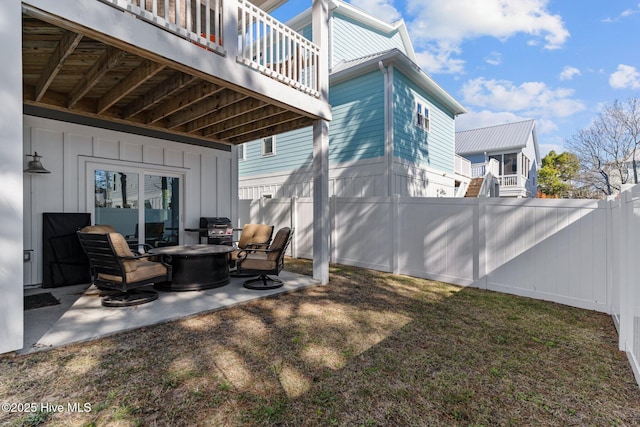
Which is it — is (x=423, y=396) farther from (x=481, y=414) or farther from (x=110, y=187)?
(x=110, y=187)

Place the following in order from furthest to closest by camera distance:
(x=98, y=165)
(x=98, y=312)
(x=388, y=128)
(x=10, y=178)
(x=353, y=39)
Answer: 1. (x=353, y=39)
2. (x=388, y=128)
3. (x=98, y=165)
4. (x=98, y=312)
5. (x=10, y=178)

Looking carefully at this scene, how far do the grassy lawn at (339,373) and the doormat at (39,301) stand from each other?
1.66 metres

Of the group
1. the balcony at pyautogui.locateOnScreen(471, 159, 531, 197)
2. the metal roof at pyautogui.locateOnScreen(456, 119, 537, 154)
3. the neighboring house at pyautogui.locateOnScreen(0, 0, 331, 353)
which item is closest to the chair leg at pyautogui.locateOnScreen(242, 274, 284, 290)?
the neighboring house at pyautogui.locateOnScreen(0, 0, 331, 353)

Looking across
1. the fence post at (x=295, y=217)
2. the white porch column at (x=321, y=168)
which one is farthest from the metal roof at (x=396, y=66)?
the fence post at (x=295, y=217)

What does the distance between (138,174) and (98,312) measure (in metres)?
3.42

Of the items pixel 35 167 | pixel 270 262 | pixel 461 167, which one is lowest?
pixel 270 262

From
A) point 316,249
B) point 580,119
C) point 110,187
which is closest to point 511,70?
point 580,119

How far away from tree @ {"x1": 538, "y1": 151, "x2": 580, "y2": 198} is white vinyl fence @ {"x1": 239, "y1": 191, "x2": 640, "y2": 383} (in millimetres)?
20886

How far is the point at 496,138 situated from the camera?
2064 centimetres

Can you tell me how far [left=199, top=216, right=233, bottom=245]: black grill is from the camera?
707cm

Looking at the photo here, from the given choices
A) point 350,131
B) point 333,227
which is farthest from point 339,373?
point 350,131

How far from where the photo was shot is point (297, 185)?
11.1 meters

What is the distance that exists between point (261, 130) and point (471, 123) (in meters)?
56.0

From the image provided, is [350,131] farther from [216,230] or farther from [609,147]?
[609,147]
